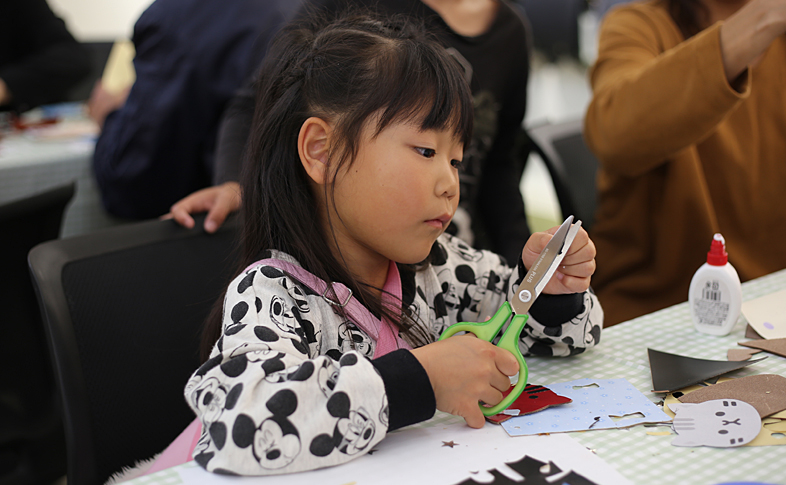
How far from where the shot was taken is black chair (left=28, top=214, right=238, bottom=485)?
31.6 inches

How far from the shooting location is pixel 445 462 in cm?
57

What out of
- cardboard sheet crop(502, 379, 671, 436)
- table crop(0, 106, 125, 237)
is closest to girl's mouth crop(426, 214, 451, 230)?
cardboard sheet crop(502, 379, 671, 436)

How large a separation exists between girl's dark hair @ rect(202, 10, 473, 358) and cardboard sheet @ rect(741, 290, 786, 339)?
0.40 meters

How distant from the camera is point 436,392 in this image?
63 centimetres

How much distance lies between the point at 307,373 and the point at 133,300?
395 millimetres

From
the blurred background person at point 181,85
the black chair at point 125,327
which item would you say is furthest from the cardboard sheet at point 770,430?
the blurred background person at point 181,85

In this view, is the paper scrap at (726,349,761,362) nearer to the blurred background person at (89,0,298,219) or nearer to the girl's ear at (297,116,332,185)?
the girl's ear at (297,116,332,185)

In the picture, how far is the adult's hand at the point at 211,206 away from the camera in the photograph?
954 millimetres

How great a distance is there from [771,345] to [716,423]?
21cm

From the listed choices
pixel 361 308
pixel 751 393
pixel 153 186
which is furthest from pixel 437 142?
pixel 153 186

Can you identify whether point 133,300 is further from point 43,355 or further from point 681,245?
point 681,245

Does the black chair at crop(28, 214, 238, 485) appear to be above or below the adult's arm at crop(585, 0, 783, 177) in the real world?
below

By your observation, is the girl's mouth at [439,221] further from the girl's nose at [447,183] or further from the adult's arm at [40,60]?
the adult's arm at [40,60]

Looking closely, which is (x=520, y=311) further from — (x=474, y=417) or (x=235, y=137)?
(x=235, y=137)
